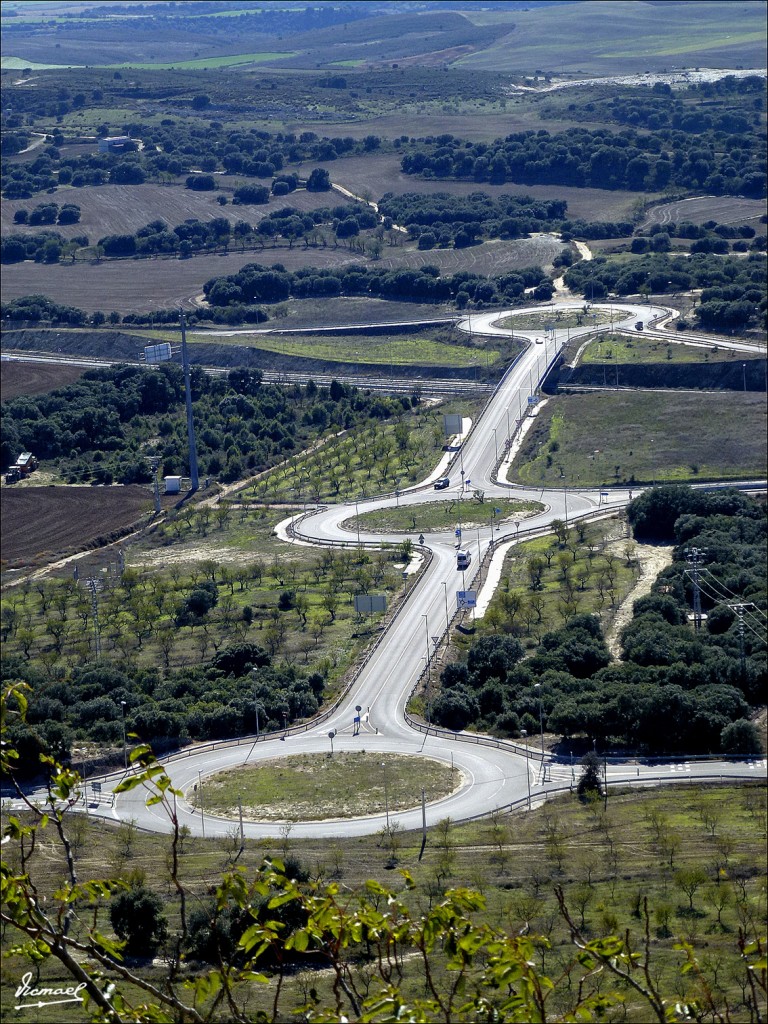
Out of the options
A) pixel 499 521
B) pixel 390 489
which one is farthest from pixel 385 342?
pixel 499 521

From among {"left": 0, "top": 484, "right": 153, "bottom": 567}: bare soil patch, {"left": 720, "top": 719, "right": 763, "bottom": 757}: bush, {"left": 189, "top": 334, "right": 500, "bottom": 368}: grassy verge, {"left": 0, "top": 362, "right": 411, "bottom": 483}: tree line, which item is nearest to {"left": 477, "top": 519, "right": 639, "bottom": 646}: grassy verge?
{"left": 720, "top": 719, "right": 763, "bottom": 757}: bush

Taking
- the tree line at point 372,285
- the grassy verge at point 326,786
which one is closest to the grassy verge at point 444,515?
the grassy verge at point 326,786

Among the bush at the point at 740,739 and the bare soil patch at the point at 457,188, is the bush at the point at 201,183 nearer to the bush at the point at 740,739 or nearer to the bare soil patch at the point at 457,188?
the bare soil patch at the point at 457,188

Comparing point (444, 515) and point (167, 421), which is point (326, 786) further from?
point (167, 421)

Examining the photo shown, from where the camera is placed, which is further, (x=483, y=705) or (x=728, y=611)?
(x=728, y=611)

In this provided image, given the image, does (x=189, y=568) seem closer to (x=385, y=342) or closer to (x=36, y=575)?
(x=36, y=575)

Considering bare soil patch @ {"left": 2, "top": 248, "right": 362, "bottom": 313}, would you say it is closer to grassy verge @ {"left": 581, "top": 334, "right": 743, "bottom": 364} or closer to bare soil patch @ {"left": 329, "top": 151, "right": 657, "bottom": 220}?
bare soil patch @ {"left": 329, "top": 151, "right": 657, "bottom": 220}

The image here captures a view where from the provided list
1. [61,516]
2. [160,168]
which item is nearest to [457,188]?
[160,168]
